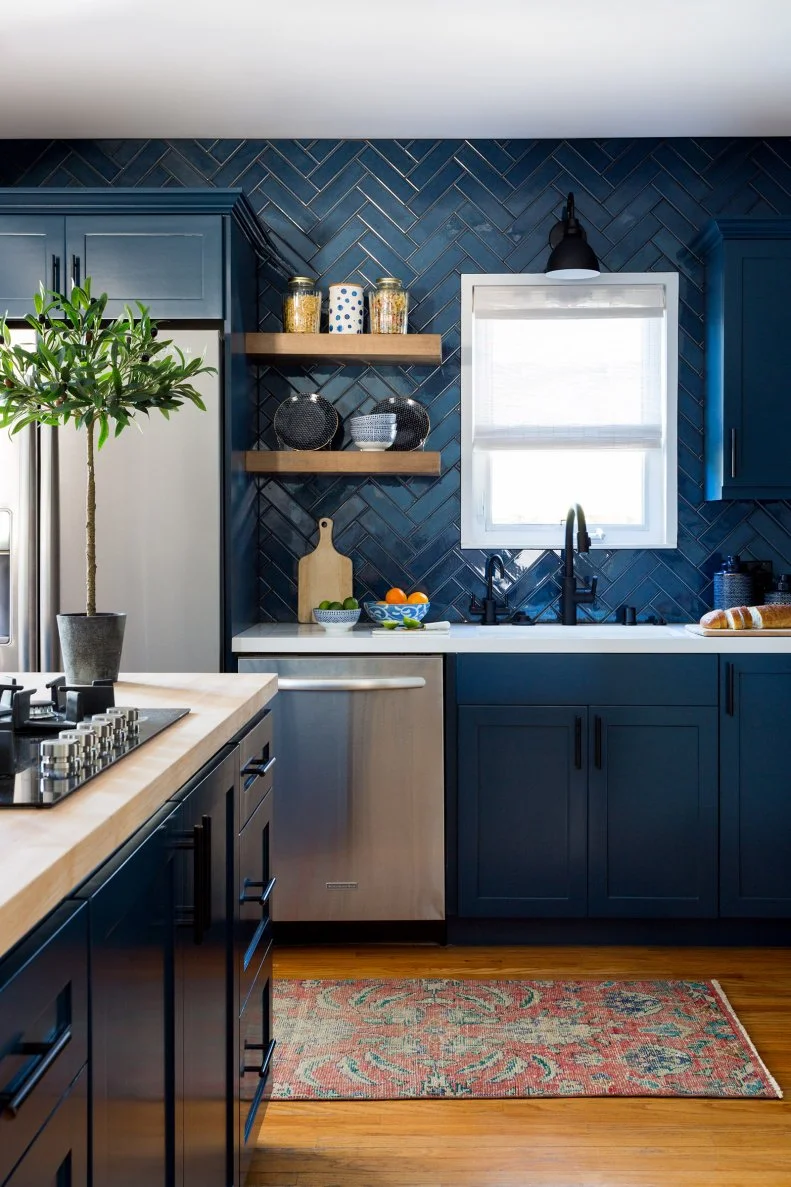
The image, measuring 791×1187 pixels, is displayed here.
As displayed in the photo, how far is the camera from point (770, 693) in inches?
126

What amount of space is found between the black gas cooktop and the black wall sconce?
2.43 m

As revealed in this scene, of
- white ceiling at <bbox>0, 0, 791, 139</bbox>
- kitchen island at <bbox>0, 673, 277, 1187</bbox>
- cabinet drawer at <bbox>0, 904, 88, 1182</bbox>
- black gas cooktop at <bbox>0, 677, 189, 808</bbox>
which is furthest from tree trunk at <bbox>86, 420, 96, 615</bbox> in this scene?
white ceiling at <bbox>0, 0, 791, 139</bbox>

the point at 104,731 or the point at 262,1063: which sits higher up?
the point at 104,731

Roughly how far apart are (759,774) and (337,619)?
142 cm

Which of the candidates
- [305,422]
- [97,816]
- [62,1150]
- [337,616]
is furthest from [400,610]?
[62,1150]

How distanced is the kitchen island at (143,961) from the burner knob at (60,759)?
0.03 meters

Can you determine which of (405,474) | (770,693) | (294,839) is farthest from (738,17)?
(294,839)

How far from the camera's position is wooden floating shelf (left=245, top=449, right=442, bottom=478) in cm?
349

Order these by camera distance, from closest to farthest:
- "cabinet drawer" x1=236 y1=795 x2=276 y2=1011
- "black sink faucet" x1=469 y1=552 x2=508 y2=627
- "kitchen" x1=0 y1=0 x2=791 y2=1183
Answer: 1. "cabinet drawer" x1=236 y1=795 x2=276 y2=1011
2. "kitchen" x1=0 y1=0 x2=791 y2=1183
3. "black sink faucet" x1=469 y1=552 x2=508 y2=627

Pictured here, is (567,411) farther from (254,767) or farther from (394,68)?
(254,767)

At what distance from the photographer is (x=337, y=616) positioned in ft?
11.0

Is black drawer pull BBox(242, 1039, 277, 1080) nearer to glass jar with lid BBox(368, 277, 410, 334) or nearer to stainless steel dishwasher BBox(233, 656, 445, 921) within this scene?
stainless steel dishwasher BBox(233, 656, 445, 921)

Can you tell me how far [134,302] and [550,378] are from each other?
5.08 ft

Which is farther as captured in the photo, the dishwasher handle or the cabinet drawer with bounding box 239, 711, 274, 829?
the dishwasher handle
